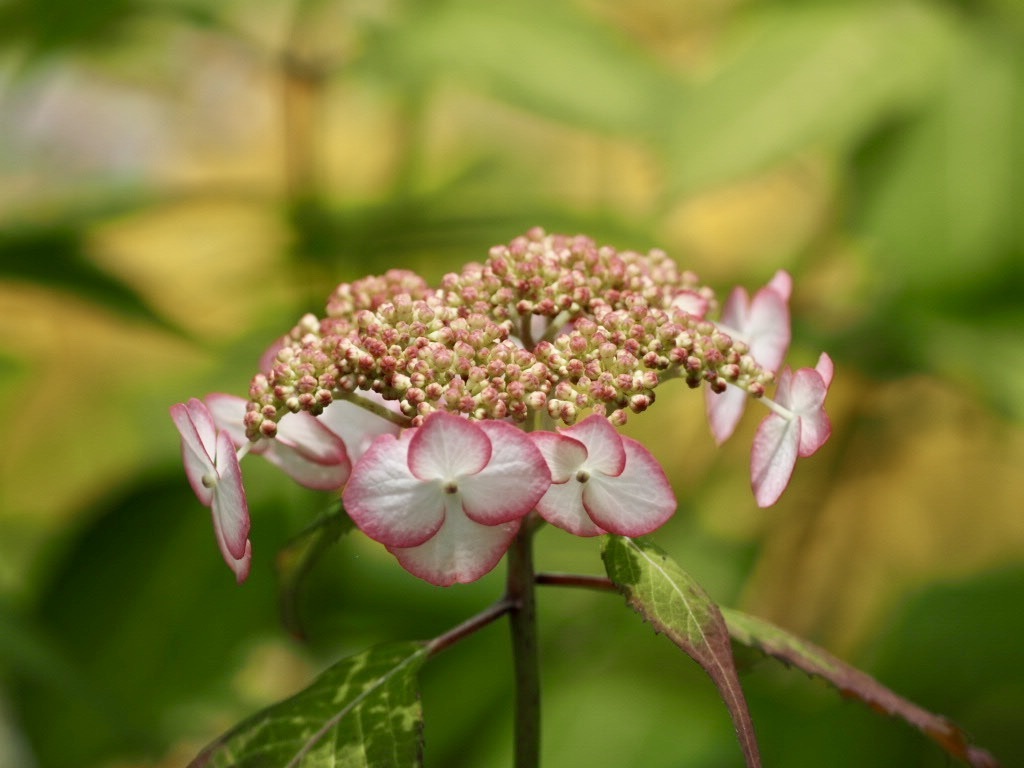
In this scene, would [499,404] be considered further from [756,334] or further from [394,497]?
[756,334]

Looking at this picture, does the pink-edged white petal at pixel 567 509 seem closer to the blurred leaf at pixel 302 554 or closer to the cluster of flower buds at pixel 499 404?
the cluster of flower buds at pixel 499 404

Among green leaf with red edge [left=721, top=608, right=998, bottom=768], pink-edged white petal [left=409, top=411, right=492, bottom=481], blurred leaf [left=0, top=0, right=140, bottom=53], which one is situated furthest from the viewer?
blurred leaf [left=0, top=0, right=140, bottom=53]

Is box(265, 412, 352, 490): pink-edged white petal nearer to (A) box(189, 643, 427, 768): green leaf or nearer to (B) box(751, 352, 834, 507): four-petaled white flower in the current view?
(A) box(189, 643, 427, 768): green leaf

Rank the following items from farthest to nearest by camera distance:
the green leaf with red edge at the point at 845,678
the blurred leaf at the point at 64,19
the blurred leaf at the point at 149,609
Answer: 1. the blurred leaf at the point at 149,609
2. the blurred leaf at the point at 64,19
3. the green leaf with red edge at the point at 845,678

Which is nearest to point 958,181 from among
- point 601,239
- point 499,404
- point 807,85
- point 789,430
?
point 807,85

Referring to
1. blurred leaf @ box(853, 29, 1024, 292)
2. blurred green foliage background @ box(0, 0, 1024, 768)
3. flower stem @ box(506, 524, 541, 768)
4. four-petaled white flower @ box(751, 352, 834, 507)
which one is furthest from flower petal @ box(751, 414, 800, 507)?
blurred leaf @ box(853, 29, 1024, 292)

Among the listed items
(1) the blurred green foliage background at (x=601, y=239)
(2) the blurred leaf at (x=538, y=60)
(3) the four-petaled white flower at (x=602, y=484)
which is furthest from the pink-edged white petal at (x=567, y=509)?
(2) the blurred leaf at (x=538, y=60)

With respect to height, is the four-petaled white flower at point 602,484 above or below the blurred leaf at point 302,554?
above
